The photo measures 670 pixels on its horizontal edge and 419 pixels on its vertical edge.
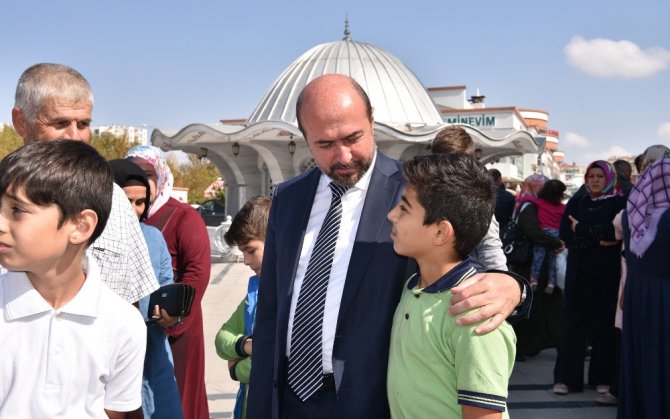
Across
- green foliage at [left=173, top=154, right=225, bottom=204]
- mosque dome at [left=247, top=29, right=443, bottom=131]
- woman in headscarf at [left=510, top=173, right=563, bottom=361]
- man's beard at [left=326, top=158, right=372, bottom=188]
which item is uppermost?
mosque dome at [left=247, top=29, right=443, bottom=131]

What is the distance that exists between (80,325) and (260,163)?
21.5 m

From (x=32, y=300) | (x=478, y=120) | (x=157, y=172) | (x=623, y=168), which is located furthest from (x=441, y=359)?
(x=478, y=120)

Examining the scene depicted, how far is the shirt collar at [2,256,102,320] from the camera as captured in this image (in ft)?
5.32

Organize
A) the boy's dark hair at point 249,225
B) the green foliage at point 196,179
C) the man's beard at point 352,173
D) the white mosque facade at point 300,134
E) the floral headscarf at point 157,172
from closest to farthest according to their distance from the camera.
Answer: the man's beard at point 352,173
the boy's dark hair at point 249,225
the floral headscarf at point 157,172
the white mosque facade at point 300,134
the green foliage at point 196,179

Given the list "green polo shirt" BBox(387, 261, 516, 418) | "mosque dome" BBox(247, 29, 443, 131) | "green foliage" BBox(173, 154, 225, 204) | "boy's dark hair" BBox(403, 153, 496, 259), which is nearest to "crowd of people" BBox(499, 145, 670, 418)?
"boy's dark hair" BBox(403, 153, 496, 259)

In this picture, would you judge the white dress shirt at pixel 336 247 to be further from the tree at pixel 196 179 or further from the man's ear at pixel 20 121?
the tree at pixel 196 179

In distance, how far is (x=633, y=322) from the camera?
13.0 ft

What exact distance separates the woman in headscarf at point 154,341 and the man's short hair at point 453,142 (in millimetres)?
1569

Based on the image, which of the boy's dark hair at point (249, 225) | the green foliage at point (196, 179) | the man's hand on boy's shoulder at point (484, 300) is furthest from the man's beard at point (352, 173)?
the green foliage at point (196, 179)

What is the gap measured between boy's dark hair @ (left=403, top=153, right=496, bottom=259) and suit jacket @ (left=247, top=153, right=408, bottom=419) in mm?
245

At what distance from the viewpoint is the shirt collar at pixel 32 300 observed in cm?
162

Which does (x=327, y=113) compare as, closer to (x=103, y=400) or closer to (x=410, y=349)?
(x=410, y=349)

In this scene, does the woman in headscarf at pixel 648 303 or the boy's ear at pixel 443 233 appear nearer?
the boy's ear at pixel 443 233

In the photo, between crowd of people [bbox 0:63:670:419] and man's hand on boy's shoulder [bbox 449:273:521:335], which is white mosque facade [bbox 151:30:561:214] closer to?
crowd of people [bbox 0:63:670:419]
